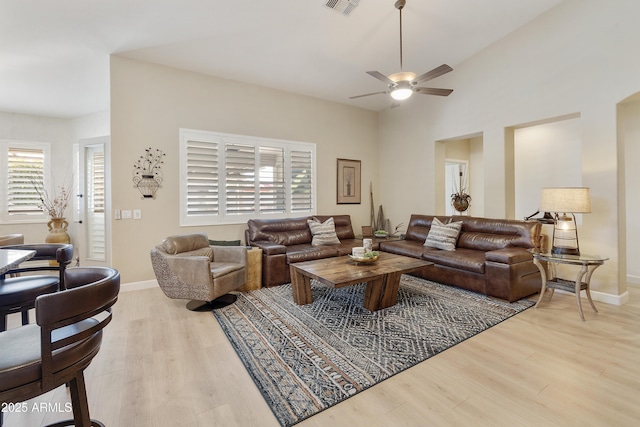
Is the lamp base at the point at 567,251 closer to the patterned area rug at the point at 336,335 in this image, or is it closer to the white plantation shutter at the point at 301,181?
the patterned area rug at the point at 336,335

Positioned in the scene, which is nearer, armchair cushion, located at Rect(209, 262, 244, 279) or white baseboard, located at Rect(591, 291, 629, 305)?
armchair cushion, located at Rect(209, 262, 244, 279)

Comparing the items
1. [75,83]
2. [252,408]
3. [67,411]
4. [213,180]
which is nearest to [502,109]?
[213,180]

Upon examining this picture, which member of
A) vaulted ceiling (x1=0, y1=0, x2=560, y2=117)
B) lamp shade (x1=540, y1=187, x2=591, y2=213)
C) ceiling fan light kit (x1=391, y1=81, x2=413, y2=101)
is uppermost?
vaulted ceiling (x1=0, y1=0, x2=560, y2=117)

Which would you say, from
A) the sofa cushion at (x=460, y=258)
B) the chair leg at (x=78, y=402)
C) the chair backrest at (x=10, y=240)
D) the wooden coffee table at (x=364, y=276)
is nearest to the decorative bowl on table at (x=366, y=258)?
the wooden coffee table at (x=364, y=276)

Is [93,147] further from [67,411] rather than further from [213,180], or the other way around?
[67,411]

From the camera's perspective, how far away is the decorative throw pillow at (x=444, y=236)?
444 cm

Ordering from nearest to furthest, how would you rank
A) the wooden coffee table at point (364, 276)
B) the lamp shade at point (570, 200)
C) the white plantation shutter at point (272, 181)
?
the wooden coffee table at point (364, 276) < the lamp shade at point (570, 200) < the white plantation shutter at point (272, 181)

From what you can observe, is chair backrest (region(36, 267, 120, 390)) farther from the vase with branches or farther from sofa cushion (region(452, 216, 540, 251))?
the vase with branches

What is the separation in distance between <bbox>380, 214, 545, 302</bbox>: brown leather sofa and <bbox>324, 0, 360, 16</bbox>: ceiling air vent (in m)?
3.45

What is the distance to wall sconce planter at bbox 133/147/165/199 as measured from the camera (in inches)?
162

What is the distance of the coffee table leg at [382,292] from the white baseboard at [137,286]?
3170 mm

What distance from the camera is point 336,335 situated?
2.67m

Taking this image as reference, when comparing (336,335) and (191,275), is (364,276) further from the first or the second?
(191,275)

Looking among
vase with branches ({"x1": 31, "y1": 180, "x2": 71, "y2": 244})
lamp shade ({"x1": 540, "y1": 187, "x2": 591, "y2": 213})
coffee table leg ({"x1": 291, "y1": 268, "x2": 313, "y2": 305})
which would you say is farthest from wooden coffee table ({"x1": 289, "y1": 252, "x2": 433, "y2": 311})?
vase with branches ({"x1": 31, "y1": 180, "x2": 71, "y2": 244})
